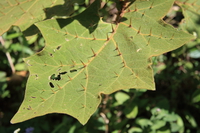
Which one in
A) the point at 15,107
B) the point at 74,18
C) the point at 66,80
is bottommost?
the point at 15,107

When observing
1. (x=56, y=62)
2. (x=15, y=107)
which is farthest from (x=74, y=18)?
(x=15, y=107)

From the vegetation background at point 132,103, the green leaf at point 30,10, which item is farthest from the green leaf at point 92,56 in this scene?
the vegetation background at point 132,103

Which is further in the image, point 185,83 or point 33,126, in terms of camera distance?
point 185,83

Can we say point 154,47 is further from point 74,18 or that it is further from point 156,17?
point 74,18

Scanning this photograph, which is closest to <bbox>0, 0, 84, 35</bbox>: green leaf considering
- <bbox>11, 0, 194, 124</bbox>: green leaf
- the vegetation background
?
<bbox>11, 0, 194, 124</bbox>: green leaf

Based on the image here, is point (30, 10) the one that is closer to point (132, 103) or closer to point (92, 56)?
point (92, 56)
